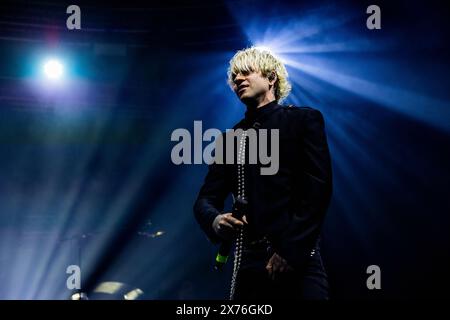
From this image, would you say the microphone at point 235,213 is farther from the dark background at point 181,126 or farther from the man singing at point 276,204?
the dark background at point 181,126

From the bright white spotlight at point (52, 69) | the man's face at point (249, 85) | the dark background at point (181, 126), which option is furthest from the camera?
the bright white spotlight at point (52, 69)

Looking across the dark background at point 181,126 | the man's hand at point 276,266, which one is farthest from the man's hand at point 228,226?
the dark background at point 181,126

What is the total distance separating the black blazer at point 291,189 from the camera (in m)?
1.93

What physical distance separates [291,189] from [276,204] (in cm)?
10

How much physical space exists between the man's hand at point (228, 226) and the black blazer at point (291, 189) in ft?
0.26

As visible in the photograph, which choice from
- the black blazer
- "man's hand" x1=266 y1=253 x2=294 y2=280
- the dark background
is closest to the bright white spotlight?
the dark background

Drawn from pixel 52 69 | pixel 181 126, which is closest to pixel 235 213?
pixel 181 126

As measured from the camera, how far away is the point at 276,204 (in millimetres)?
2031

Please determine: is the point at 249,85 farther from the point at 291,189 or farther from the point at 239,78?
the point at 291,189

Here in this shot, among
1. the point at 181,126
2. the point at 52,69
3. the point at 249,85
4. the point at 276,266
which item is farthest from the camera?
the point at 181,126

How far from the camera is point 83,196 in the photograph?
705 centimetres

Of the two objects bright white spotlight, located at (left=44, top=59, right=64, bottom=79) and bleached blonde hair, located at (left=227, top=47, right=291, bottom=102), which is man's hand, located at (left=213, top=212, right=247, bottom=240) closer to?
bleached blonde hair, located at (left=227, top=47, right=291, bottom=102)
